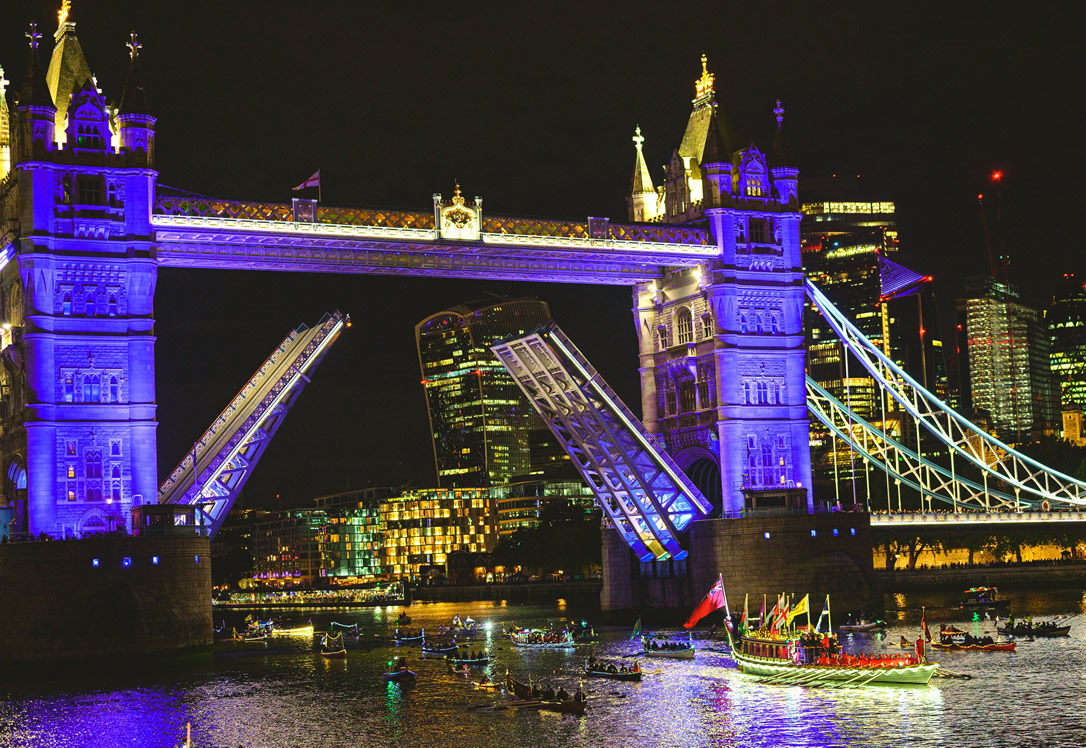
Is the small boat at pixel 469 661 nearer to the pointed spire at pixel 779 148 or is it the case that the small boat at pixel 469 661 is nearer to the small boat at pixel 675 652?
the small boat at pixel 675 652

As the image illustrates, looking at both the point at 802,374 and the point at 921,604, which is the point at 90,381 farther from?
the point at 921,604

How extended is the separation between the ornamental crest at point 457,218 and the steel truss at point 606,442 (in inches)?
221

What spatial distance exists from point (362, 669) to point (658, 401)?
871 inches

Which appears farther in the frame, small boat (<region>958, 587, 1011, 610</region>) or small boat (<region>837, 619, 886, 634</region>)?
small boat (<region>958, 587, 1011, 610</region>)

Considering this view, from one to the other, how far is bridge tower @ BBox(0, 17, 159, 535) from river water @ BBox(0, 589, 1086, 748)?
850cm

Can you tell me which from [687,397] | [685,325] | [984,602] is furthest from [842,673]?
[984,602]

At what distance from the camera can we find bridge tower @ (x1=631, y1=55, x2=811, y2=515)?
73.5 metres

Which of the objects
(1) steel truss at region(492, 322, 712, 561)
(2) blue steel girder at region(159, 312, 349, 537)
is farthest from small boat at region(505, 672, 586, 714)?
(1) steel truss at region(492, 322, 712, 561)

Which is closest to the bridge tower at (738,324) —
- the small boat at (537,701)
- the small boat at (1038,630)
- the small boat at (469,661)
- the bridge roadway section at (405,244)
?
the bridge roadway section at (405,244)

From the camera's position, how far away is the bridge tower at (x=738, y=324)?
241 feet

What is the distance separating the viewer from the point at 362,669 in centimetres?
6762

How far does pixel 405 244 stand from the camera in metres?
67.6

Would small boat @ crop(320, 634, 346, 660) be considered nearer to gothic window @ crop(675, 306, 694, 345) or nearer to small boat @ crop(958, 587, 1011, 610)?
gothic window @ crop(675, 306, 694, 345)

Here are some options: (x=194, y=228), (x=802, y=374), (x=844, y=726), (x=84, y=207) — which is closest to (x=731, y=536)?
(x=802, y=374)
